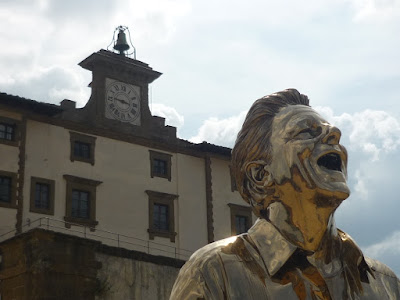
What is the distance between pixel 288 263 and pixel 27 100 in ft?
116

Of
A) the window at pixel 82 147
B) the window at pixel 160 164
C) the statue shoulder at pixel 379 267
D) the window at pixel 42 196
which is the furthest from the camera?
the window at pixel 160 164

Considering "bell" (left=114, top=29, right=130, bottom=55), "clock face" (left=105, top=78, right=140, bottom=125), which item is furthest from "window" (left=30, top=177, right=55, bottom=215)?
"bell" (left=114, top=29, right=130, bottom=55)

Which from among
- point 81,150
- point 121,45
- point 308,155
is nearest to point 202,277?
point 308,155

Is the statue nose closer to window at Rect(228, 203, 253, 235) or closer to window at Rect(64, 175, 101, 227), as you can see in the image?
window at Rect(64, 175, 101, 227)

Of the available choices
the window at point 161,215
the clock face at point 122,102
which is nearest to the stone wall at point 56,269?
the window at point 161,215

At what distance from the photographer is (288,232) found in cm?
332

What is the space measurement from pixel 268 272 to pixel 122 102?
39690mm

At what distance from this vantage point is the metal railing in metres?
36.6

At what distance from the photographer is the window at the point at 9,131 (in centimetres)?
3734

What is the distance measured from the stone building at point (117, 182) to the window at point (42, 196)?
5 cm

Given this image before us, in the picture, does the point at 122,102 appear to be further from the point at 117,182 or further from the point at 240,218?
the point at 240,218

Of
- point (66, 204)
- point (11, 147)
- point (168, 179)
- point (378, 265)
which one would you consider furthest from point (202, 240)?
point (378, 265)

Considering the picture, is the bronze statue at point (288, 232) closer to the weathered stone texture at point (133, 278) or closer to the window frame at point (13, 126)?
the weathered stone texture at point (133, 278)

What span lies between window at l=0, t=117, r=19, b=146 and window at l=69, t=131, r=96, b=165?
2880 millimetres
